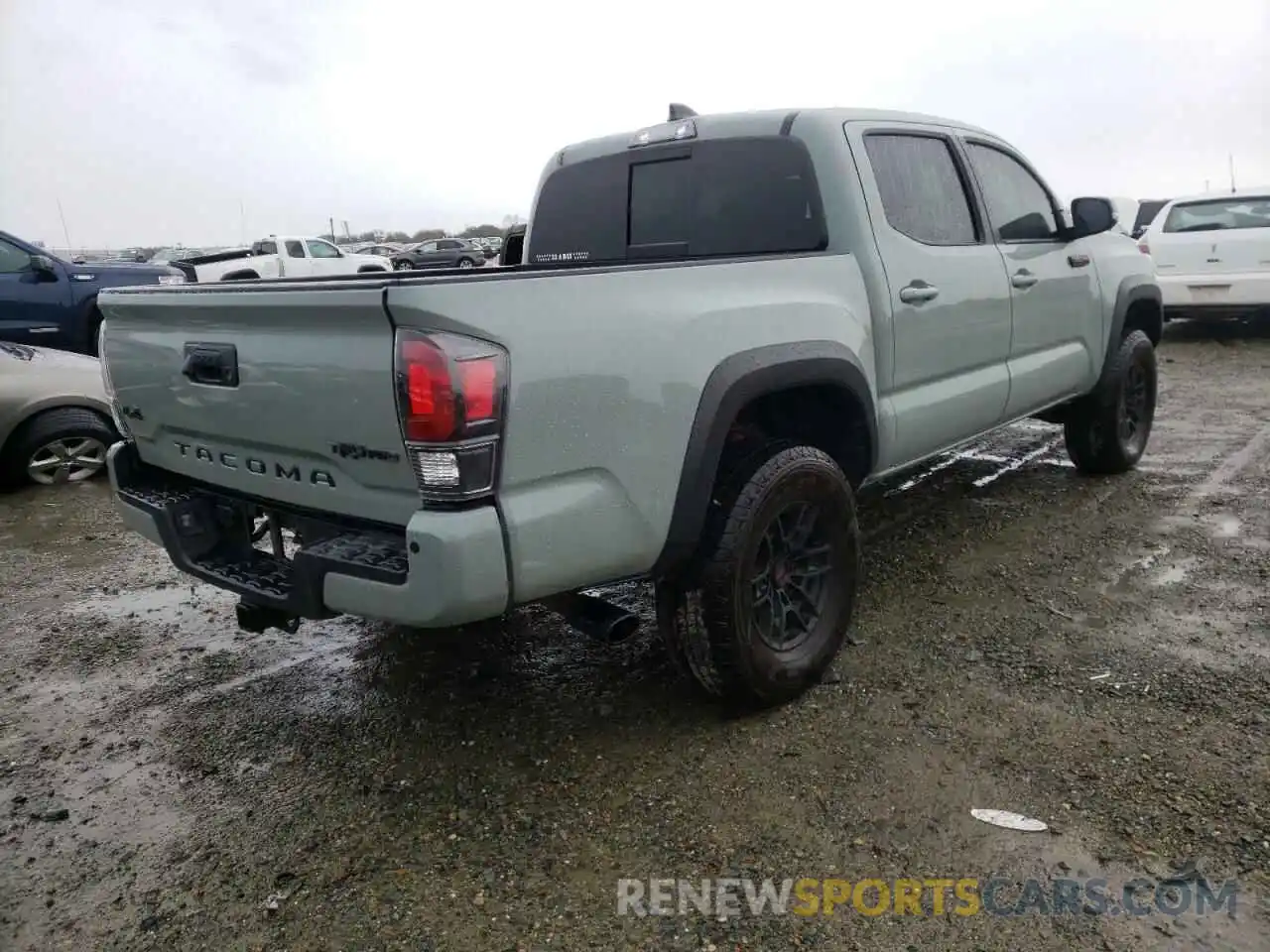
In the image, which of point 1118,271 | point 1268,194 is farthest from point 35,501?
point 1268,194

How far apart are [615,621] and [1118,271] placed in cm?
405

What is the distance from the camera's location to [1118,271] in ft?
17.5

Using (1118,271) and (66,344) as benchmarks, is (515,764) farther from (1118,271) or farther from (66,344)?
(66,344)

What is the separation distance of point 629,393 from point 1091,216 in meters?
3.30

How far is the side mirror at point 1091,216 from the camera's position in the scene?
4.68 m

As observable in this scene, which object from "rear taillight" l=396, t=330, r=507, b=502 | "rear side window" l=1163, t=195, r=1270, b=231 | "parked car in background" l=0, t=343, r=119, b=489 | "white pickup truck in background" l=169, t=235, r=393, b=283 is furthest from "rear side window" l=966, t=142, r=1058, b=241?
"white pickup truck in background" l=169, t=235, r=393, b=283

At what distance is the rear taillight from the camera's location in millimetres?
2199

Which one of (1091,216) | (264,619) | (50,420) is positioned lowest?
(264,619)

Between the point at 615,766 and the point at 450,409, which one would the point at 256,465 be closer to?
the point at 450,409

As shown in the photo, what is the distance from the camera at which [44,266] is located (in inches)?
377

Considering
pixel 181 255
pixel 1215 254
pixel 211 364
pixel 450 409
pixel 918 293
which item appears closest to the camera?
pixel 450 409

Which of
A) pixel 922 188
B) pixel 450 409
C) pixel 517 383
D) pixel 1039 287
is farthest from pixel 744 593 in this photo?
pixel 1039 287

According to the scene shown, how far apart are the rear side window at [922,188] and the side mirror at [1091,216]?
893 millimetres

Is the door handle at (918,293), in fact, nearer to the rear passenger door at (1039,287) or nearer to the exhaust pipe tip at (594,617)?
the rear passenger door at (1039,287)
